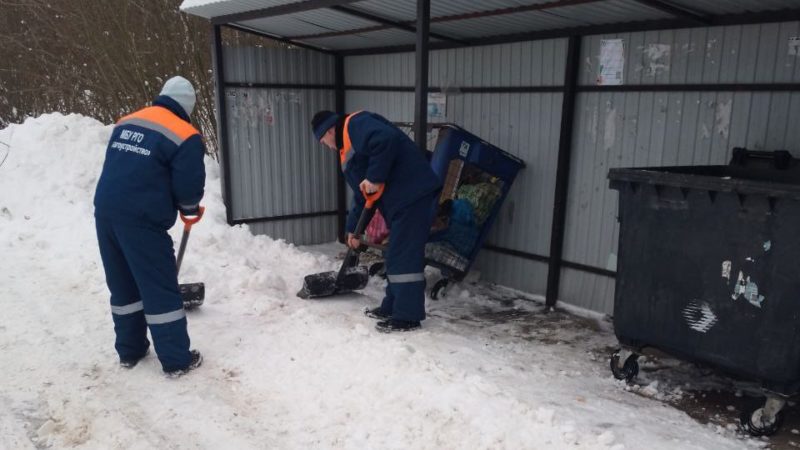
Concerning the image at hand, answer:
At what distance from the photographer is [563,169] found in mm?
5430

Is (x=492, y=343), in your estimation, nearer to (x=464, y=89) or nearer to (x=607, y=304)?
(x=607, y=304)

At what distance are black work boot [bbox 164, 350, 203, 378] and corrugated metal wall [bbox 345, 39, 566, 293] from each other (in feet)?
10.8

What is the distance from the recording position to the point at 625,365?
388cm

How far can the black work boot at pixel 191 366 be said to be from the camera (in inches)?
152

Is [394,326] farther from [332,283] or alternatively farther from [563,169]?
[563,169]

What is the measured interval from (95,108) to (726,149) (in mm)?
11302

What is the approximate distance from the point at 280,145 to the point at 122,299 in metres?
3.88

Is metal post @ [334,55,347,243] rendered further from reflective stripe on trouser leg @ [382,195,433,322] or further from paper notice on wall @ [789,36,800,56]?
paper notice on wall @ [789,36,800,56]

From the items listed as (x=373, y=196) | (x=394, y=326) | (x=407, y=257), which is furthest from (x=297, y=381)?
(x=373, y=196)

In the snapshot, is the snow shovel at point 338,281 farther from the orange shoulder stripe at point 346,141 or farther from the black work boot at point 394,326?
the black work boot at point 394,326

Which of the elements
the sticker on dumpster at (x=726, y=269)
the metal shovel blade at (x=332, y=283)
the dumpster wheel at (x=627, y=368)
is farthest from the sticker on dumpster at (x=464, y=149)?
the sticker on dumpster at (x=726, y=269)

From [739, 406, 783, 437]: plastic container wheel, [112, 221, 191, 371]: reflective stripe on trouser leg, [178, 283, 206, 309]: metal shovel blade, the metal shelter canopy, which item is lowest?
[739, 406, 783, 437]: plastic container wheel

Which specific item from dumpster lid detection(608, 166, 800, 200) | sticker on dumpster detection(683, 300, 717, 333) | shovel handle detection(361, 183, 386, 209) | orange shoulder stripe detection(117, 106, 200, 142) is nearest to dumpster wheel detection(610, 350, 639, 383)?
sticker on dumpster detection(683, 300, 717, 333)

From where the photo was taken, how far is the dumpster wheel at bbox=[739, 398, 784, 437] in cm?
318
